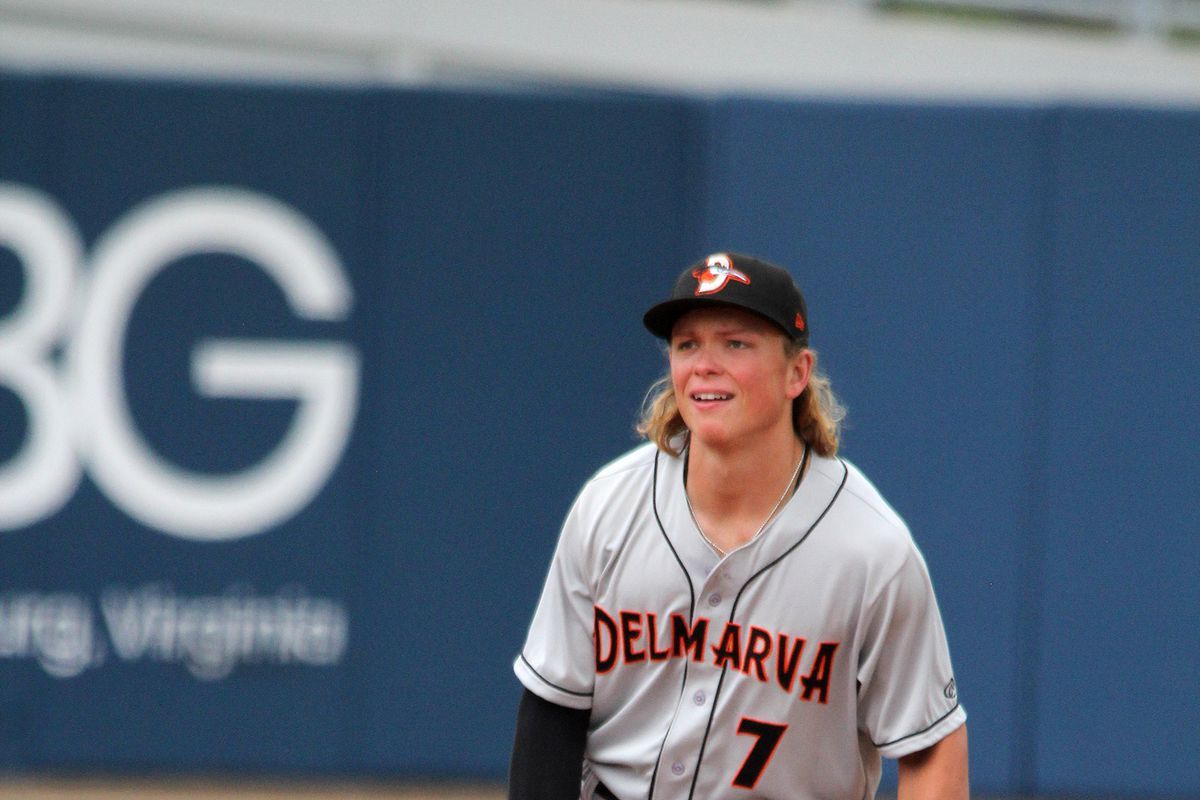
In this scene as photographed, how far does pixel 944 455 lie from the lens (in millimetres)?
5609

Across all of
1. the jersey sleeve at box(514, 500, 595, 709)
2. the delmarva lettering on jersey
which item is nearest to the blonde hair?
the jersey sleeve at box(514, 500, 595, 709)

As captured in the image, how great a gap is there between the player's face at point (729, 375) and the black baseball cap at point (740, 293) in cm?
3

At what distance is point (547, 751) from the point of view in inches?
113

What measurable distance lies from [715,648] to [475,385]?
310 centimetres

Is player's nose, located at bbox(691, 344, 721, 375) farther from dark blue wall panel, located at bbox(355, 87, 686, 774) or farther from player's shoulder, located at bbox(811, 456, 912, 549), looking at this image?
dark blue wall panel, located at bbox(355, 87, 686, 774)

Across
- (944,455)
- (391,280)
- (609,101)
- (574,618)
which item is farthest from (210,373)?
(574,618)

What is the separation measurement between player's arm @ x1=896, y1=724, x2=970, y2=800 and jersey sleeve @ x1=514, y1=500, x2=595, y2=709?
1.95ft

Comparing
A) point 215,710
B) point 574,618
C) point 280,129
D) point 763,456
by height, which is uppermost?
point 280,129

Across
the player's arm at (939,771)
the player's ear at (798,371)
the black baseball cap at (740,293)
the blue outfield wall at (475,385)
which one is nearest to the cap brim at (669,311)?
the black baseball cap at (740,293)

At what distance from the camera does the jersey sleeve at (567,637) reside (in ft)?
9.41

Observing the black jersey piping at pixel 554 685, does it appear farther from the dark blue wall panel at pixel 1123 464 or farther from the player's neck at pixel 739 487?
the dark blue wall panel at pixel 1123 464

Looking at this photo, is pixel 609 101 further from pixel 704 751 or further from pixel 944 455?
pixel 704 751

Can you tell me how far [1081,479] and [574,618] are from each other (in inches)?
126

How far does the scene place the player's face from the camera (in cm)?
273
